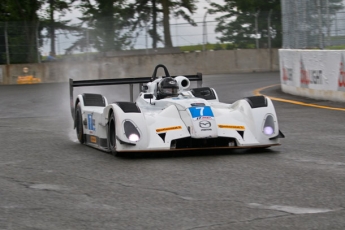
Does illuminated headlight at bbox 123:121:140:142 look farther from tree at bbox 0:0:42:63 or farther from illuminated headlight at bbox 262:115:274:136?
tree at bbox 0:0:42:63

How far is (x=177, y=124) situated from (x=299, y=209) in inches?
128

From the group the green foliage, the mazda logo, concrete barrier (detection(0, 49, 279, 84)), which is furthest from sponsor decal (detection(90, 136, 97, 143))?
the green foliage

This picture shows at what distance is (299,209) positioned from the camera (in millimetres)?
5711

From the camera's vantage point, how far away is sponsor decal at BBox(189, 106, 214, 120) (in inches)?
342

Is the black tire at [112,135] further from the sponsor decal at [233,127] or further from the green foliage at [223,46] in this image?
the green foliage at [223,46]

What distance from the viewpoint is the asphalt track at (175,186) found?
18.0ft

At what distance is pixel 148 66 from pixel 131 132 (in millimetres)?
25397

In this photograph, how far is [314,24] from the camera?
61.3ft

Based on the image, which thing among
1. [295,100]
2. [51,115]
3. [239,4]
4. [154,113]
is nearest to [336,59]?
[295,100]

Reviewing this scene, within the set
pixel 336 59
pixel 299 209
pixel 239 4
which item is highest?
pixel 239 4

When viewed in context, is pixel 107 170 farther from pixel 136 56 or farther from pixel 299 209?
pixel 136 56

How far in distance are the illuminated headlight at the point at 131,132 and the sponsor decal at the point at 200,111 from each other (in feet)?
2.18

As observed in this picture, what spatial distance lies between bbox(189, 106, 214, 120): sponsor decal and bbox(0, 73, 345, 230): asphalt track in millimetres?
484

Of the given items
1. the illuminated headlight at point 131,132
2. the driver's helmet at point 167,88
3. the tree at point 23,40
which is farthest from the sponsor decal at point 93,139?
the tree at point 23,40
